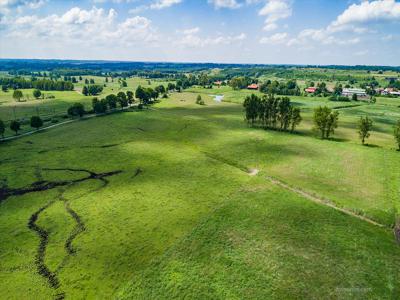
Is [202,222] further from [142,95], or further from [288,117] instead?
[142,95]

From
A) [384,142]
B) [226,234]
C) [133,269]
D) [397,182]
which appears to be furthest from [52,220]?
[384,142]

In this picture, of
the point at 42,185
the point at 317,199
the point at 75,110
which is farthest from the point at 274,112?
the point at 75,110

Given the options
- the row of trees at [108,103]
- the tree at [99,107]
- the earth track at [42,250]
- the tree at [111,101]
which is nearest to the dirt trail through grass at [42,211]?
the earth track at [42,250]

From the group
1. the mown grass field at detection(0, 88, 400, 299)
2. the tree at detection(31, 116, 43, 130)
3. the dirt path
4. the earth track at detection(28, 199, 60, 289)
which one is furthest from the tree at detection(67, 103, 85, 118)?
the dirt path

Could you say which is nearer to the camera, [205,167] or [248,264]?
[248,264]

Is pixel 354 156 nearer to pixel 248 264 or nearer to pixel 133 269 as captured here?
pixel 248 264

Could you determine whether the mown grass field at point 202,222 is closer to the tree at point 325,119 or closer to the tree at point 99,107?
the tree at point 325,119

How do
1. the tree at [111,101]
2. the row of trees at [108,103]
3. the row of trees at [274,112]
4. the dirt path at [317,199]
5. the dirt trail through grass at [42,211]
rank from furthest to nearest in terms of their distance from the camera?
the tree at [111,101] < the row of trees at [108,103] < the row of trees at [274,112] < the dirt path at [317,199] < the dirt trail through grass at [42,211]

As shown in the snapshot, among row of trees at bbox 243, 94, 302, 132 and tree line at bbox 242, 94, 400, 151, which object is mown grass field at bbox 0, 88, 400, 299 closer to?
tree line at bbox 242, 94, 400, 151
